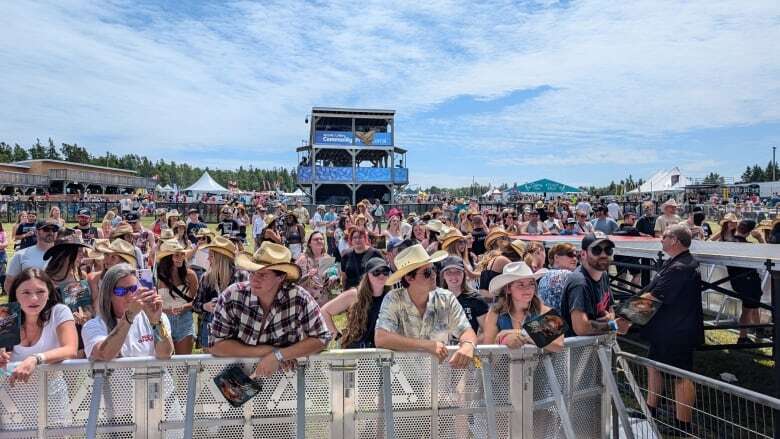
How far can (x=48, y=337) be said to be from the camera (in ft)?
11.0

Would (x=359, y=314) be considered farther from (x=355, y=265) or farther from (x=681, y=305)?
(x=681, y=305)

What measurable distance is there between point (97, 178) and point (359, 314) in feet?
279

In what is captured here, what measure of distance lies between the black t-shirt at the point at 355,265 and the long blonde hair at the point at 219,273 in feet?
6.43

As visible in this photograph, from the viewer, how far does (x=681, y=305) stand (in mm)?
4621

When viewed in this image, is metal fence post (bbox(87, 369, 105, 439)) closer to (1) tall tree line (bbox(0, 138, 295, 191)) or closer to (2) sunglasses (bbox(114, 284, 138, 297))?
(2) sunglasses (bbox(114, 284, 138, 297))

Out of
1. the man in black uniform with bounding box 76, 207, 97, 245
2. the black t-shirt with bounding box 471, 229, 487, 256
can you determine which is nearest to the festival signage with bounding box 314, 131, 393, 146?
the man in black uniform with bounding box 76, 207, 97, 245

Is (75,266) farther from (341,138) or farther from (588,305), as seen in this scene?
(341,138)

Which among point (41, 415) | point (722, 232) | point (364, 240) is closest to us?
point (41, 415)

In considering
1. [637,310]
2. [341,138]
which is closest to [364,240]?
[637,310]

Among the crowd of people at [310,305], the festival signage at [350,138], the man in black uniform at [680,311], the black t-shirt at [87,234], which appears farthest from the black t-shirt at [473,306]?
the festival signage at [350,138]

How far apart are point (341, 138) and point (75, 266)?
47450 mm

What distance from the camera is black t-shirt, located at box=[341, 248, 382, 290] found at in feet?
22.3

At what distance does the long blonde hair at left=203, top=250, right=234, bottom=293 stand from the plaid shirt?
192 cm

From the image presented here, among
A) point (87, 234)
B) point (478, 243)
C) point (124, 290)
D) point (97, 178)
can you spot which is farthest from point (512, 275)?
point (97, 178)
